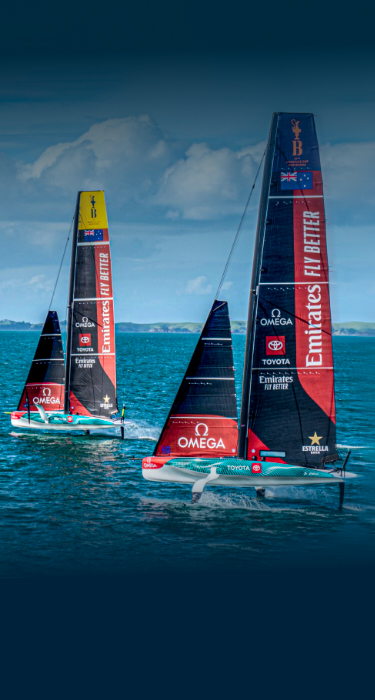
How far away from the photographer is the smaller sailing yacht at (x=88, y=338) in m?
42.0

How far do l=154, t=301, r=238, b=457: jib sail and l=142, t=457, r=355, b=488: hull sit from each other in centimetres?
74

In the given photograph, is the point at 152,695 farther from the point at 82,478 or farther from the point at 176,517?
the point at 82,478

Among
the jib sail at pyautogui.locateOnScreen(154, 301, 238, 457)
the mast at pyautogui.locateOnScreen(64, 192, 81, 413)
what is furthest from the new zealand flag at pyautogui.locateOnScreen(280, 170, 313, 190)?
the mast at pyautogui.locateOnScreen(64, 192, 81, 413)

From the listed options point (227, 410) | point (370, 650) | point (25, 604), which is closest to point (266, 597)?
point (370, 650)

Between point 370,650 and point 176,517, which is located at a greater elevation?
point 176,517

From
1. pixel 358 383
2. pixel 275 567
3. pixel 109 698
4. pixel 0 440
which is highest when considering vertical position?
pixel 358 383

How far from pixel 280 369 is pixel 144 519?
289 inches

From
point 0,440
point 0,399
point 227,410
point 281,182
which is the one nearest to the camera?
point 281,182

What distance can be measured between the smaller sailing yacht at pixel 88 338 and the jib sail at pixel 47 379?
27 centimetres

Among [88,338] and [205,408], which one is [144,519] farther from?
[88,338]

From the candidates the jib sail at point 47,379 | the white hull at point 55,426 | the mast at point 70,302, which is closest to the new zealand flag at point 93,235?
the mast at point 70,302

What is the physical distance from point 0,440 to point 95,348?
767cm

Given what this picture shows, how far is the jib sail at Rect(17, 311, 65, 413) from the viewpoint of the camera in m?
44.3

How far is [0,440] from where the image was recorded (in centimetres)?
4172
